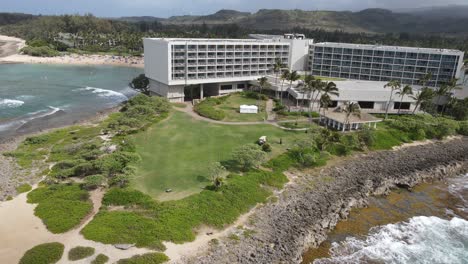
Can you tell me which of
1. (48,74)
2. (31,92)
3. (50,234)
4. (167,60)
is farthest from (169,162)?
(48,74)

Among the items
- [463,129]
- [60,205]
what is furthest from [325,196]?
[463,129]

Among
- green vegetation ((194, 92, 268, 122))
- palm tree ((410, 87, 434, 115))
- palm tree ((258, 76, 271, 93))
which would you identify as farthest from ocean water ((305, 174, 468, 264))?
palm tree ((258, 76, 271, 93))

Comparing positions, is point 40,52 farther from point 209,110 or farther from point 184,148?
point 184,148

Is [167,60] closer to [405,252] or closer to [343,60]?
[343,60]

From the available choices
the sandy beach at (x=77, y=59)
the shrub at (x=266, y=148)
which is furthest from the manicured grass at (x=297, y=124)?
the sandy beach at (x=77, y=59)

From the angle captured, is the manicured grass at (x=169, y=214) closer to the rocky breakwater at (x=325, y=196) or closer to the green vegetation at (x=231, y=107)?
the rocky breakwater at (x=325, y=196)

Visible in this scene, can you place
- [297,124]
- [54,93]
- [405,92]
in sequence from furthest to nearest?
[54,93] < [405,92] < [297,124]
